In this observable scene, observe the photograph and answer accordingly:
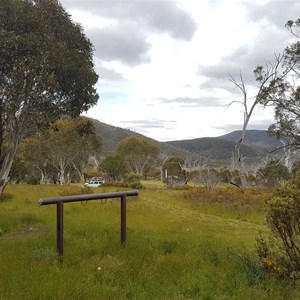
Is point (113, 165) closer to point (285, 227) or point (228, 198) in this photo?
point (228, 198)

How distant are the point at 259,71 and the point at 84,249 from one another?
25.6 metres

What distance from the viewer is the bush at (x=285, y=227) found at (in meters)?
6.03

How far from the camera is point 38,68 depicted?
10.4m

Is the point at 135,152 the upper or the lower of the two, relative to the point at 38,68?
lower

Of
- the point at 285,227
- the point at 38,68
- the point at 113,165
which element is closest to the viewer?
the point at 285,227

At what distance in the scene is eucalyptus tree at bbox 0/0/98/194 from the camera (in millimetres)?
10328

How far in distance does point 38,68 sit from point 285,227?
7.92m

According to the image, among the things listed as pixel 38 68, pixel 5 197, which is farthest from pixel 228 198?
pixel 38 68

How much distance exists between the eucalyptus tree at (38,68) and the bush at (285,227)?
23.3ft

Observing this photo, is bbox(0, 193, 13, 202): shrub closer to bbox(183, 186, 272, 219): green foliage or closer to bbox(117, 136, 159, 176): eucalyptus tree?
bbox(183, 186, 272, 219): green foliage

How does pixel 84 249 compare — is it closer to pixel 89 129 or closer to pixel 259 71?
pixel 89 129

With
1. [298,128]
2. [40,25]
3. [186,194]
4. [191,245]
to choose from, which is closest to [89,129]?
[40,25]

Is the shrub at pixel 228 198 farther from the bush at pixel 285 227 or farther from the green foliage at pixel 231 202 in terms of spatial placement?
the bush at pixel 285 227

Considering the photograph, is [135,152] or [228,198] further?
[135,152]
